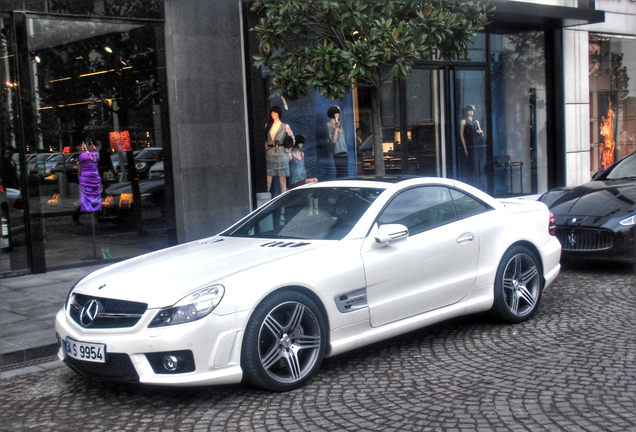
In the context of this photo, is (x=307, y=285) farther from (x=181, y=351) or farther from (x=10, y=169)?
(x=10, y=169)

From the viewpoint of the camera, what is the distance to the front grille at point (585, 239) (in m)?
9.32

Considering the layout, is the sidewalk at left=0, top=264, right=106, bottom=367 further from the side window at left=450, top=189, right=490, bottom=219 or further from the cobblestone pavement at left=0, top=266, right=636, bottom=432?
the side window at left=450, top=189, right=490, bottom=219

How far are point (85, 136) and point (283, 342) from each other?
712cm

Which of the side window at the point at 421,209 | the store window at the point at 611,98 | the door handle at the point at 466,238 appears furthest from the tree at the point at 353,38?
the store window at the point at 611,98

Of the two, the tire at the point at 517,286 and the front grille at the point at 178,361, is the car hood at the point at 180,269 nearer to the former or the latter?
the front grille at the point at 178,361

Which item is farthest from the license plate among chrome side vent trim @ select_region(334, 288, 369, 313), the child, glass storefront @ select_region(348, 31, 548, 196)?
glass storefront @ select_region(348, 31, 548, 196)

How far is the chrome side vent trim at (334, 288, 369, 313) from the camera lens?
18.4ft

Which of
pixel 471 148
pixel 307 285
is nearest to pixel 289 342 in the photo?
pixel 307 285

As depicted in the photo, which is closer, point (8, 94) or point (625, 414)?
point (625, 414)

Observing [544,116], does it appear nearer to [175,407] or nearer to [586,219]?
[586,219]

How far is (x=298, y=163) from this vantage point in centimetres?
1355

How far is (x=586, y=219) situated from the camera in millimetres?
9547

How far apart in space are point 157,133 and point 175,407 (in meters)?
7.57

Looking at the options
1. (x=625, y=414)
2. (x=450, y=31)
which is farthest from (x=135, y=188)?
(x=625, y=414)
